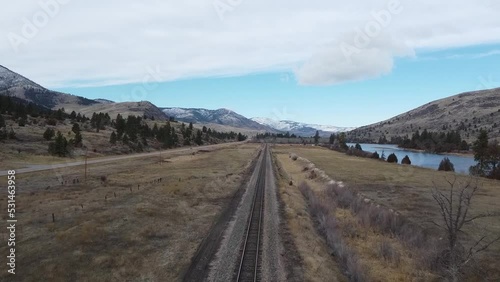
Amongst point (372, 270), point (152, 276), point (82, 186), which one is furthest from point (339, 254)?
point (82, 186)

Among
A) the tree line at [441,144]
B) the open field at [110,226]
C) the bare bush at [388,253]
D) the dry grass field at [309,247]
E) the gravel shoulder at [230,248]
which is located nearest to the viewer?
the gravel shoulder at [230,248]

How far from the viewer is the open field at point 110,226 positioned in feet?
66.0

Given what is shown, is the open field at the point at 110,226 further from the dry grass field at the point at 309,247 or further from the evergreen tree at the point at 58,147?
the evergreen tree at the point at 58,147

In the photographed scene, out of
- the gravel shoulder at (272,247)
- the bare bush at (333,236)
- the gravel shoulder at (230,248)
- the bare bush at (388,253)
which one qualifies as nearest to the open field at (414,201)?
the bare bush at (388,253)

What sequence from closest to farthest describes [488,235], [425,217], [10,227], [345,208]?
[10,227] → [488,235] → [425,217] → [345,208]

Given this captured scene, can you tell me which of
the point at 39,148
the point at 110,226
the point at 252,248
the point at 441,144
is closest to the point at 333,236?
the point at 252,248

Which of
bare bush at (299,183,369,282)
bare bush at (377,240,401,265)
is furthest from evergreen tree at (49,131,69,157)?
bare bush at (377,240,401,265)

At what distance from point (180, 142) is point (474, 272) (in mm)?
153880

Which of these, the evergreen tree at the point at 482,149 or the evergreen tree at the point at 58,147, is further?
the evergreen tree at the point at 58,147

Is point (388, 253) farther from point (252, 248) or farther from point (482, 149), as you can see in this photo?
point (482, 149)

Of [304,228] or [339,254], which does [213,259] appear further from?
[304,228]

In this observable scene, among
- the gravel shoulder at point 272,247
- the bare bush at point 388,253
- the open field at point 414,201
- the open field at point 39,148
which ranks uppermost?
the open field at point 39,148

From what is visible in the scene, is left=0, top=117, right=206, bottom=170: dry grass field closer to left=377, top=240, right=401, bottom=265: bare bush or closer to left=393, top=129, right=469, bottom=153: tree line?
left=377, top=240, right=401, bottom=265: bare bush

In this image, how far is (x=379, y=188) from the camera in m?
51.1
